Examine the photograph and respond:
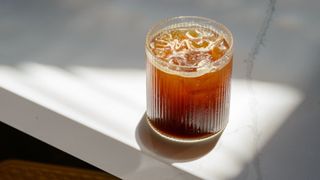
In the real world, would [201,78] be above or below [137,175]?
above

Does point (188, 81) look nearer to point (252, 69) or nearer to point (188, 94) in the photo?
point (188, 94)

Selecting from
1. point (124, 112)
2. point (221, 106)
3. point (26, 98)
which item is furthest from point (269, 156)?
point (26, 98)

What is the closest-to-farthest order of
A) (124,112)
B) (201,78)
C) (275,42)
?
(201,78) → (124,112) → (275,42)

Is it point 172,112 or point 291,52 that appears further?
point 291,52

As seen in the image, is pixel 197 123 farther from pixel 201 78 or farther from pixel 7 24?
pixel 7 24

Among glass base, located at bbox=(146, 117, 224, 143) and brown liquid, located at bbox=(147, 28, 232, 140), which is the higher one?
brown liquid, located at bbox=(147, 28, 232, 140)

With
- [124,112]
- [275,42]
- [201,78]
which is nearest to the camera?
[201,78]

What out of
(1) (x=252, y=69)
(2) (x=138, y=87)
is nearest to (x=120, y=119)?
(2) (x=138, y=87)
